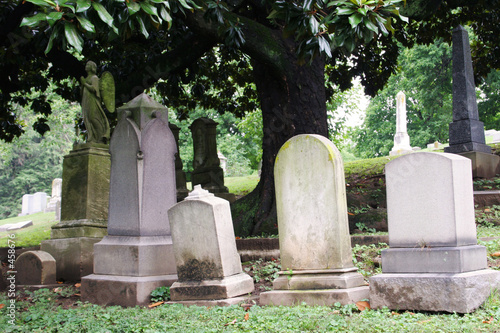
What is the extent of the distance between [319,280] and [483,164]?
8.32m

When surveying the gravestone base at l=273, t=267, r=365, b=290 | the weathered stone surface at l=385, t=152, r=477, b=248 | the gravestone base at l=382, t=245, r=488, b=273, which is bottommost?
the gravestone base at l=273, t=267, r=365, b=290

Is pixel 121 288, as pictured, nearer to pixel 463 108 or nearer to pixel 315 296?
pixel 315 296

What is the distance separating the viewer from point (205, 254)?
5895mm

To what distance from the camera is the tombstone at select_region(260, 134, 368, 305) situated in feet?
17.4

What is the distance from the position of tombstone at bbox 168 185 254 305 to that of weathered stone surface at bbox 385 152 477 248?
1.88 meters

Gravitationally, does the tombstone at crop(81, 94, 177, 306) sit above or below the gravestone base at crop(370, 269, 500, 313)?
above

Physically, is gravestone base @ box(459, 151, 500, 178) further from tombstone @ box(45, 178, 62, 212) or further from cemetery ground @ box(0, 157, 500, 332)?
tombstone @ box(45, 178, 62, 212)

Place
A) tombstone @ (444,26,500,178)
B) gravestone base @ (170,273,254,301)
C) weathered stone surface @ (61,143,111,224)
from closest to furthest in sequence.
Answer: gravestone base @ (170,273,254,301), weathered stone surface @ (61,143,111,224), tombstone @ (444,26,500,178)

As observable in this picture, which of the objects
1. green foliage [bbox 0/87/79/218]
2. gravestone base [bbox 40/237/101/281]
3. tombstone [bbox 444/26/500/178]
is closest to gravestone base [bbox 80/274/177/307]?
gravestone base [bbox 40/237/101/281]

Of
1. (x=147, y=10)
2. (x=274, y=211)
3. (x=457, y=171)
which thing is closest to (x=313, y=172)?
(x=457, y=171)

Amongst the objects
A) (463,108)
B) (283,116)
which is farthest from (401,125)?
(283,116)

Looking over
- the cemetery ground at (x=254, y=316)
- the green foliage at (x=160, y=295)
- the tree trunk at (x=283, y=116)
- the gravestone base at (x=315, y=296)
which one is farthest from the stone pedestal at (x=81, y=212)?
the gravestone base at (x=315, y=296)

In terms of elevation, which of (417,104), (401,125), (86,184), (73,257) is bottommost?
(73,257)

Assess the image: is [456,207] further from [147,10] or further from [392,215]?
[147,10]
